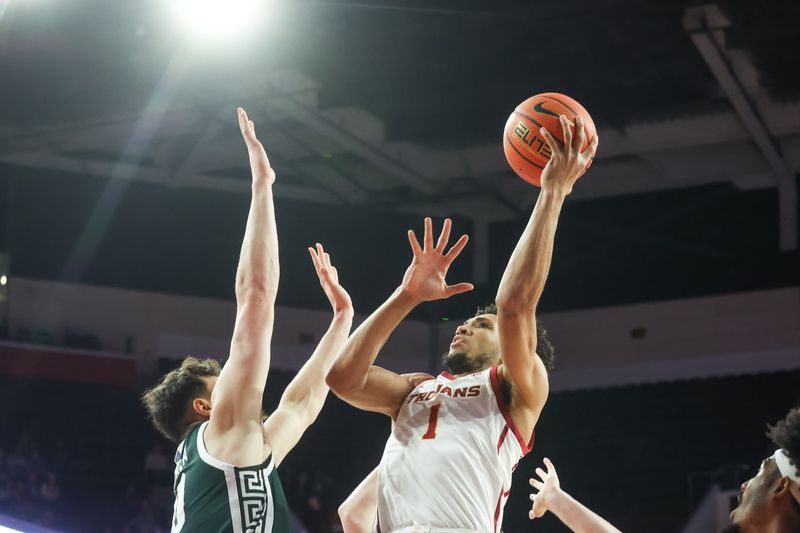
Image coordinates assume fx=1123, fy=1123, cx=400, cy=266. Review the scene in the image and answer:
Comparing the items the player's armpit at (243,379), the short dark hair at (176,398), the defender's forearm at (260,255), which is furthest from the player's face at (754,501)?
the short dark hair at (176,398)

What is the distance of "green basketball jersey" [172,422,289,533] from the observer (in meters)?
3.80

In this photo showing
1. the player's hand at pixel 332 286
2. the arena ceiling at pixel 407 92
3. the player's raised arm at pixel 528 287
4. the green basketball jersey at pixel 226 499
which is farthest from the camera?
the arena ceiling at pixel 407 92

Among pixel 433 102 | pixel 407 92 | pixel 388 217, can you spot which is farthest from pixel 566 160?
pixel 388 217

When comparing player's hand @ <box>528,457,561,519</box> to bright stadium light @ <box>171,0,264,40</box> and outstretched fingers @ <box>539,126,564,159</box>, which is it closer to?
outstretched fingers @ <box>539,126,564,159</box>

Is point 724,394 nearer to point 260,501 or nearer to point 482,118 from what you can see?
point 482,118

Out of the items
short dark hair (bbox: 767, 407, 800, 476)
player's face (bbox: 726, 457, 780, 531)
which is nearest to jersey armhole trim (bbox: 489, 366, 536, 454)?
player's face (bbox: 726, 457, 780, 531)

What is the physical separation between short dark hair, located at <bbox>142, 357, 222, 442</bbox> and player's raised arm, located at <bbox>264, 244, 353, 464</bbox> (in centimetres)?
30

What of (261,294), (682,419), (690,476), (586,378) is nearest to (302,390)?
(261,294)

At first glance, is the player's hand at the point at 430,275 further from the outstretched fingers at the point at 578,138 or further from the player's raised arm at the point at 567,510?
the player's raised arm at the point at 567,510

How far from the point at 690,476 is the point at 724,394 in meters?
1.77

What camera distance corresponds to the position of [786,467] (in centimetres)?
281

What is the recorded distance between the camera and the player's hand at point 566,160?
13.2 ft

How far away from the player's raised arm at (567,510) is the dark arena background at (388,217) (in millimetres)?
9090

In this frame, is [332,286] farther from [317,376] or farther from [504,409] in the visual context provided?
[504,409]
